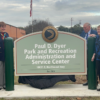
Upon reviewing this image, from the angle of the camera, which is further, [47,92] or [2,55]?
[2,55]

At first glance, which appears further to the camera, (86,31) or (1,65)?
(86,31)

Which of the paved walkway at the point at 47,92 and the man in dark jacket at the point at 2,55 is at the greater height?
the man in dark jacket at the point at 2,55

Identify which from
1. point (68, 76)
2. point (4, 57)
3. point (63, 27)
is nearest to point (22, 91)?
point (4, 57)

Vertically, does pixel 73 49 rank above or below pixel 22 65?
above

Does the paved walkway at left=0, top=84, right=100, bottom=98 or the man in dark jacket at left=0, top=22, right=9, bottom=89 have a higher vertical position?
the man in dark jacket at left=0, top=22, right=9, bottom=89

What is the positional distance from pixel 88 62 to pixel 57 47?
852mm

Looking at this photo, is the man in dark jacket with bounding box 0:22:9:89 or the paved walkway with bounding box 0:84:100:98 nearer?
the paved walkway with bounding box 0:84:100:98

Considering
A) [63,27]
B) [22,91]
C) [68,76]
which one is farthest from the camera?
[63,27]

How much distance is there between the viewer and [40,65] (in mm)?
4516

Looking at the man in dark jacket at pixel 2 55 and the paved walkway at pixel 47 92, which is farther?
the man in dark jacket at pixel 2 55

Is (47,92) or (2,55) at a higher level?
(2,55)

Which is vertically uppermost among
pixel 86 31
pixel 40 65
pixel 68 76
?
pixel 86 31

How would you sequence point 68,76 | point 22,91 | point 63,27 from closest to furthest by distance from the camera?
point 22,91 < point 68,76 < point 63,27

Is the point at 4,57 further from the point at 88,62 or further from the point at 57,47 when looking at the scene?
the point at 88,62
